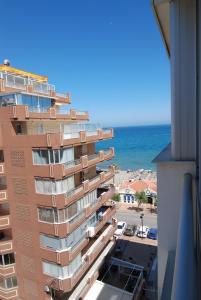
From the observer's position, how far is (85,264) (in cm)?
1540

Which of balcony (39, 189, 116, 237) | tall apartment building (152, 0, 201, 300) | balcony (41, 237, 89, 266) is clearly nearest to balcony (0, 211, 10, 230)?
balcony (39, 189, 116, 237)

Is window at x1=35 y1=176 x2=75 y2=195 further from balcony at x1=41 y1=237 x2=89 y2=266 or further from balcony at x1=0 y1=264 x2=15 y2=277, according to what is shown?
balcony at x1=0 y1=264 x2=15 y2=277

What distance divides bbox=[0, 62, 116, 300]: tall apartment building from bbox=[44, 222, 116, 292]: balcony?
0.05 metres

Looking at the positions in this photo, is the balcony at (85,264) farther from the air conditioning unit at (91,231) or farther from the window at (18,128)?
the window at (18,128)

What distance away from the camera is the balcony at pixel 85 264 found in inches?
532

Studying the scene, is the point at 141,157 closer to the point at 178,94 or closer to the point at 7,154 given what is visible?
the point at 7,154

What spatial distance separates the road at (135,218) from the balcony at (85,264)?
12357 mm

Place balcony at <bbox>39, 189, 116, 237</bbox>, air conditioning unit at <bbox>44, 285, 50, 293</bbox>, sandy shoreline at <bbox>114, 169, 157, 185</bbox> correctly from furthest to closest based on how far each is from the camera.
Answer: sandy shoreline at <bbox>114, 169, 157, 185</bbox>
air conditioning unit at <bbox>44, 285, 50, 293</bbox>
balcony at <bbox>39, 189, 116, 237</bbox>

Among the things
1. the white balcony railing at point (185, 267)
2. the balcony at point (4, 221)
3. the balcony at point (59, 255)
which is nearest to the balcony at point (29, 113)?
the balcony at point (4, 221)

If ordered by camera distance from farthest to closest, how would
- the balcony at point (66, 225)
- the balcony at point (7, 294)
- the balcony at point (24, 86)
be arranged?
the balcony at point (24, 86)
the balcony at point (7, 294)
the balcony at point (66, 225)

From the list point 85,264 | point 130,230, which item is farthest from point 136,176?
point 85,264

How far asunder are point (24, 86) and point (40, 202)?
8.40 meters

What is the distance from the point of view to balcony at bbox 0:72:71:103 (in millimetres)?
15750

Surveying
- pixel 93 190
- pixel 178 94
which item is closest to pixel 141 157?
pixel 93 190
